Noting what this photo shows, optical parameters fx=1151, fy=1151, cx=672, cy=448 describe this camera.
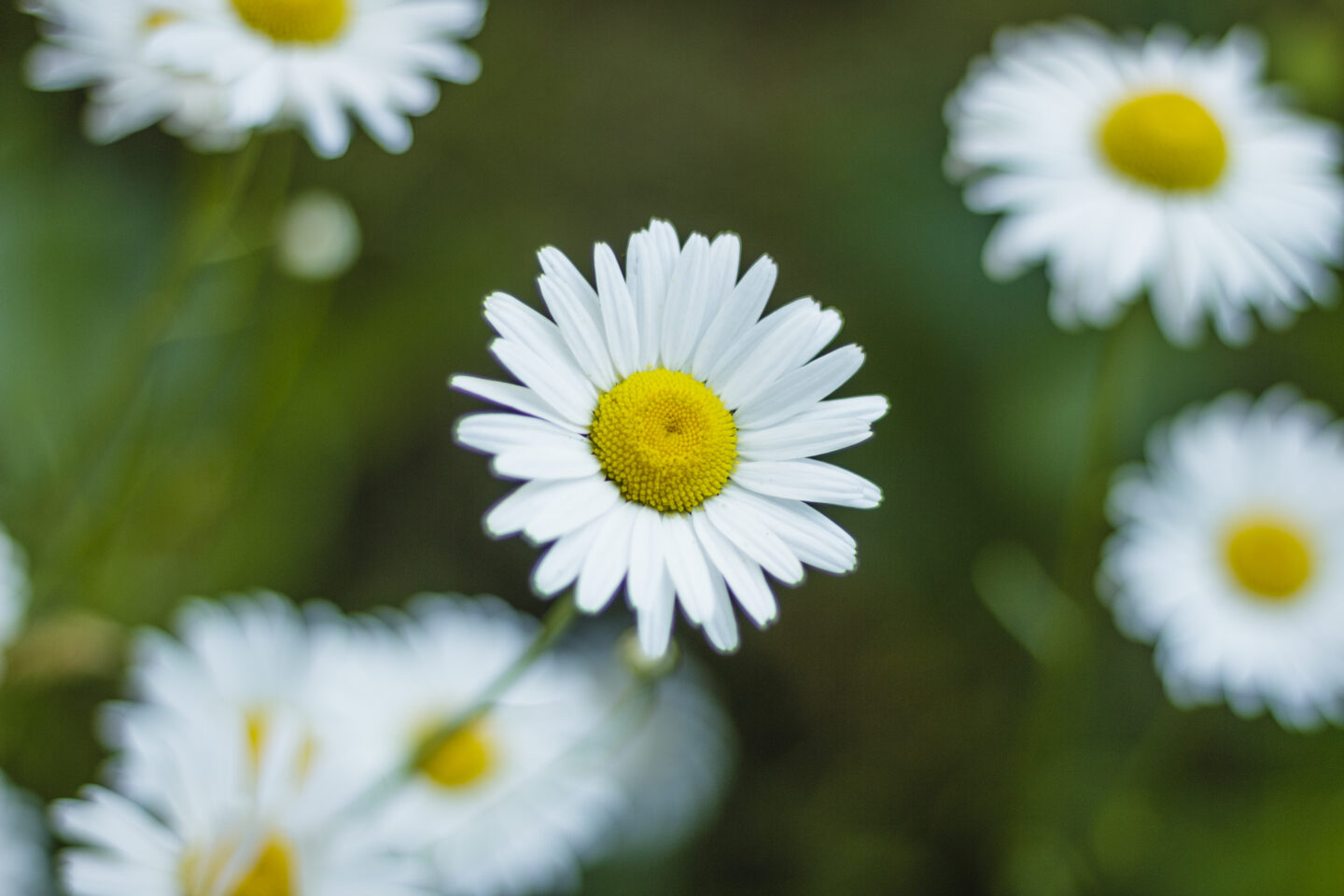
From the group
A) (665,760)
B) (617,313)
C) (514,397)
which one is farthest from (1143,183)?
(665,760)

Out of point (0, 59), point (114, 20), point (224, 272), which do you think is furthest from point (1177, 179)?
point (0, 59)

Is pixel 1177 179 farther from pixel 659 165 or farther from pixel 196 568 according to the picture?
pixel 196 568

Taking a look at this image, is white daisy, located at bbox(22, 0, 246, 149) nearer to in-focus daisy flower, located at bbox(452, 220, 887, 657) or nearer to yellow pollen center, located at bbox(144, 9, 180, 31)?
yellow pollen center, located at bbox(144, 9, 180, 31)

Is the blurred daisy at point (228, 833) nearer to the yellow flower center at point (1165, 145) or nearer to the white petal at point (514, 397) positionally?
the white petal at point (514, 397)

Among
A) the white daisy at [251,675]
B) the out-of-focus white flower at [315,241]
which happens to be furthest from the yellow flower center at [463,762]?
A: the out-of-focus white flower at [315,241]

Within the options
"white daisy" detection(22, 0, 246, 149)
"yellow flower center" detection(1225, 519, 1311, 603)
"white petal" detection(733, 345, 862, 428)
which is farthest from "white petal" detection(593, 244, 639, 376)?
"yellow flower center" detection(1225, 519, 1311, 603)

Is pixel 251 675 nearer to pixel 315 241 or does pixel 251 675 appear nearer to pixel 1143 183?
pixel 315 241
